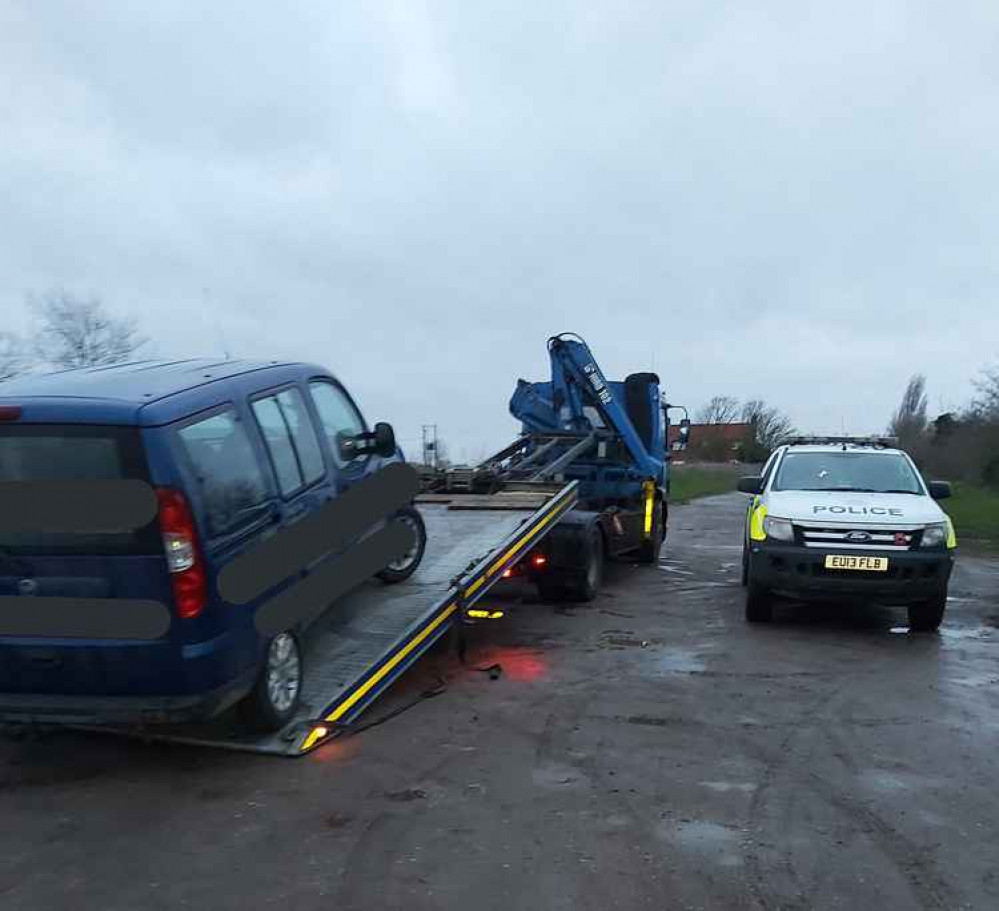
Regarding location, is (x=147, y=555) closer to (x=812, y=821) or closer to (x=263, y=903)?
(x=263, y=903)

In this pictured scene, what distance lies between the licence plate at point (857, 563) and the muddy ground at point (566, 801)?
1.02 m

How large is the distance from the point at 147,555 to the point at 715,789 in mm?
3078

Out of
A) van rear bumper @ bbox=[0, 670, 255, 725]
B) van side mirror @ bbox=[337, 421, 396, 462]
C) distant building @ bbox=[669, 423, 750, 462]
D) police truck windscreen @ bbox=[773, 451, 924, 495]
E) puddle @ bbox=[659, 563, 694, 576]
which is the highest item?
van side mirror @ bbox=[337, 421, 396, 462]

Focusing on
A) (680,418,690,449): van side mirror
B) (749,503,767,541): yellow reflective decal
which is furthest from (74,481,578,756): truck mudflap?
(680,418,690,449): van side mirror

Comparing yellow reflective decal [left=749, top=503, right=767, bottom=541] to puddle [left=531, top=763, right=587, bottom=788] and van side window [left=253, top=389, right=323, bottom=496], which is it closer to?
puddle [left=531, top=763, right=587, bottom=788]

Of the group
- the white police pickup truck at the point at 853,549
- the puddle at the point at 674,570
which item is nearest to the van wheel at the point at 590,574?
the white police pickup truck at the point at 853,549

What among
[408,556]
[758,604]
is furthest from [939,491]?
[408,556]

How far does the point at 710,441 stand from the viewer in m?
65.3

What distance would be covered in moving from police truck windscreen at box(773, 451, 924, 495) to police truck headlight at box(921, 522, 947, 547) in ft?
3.34

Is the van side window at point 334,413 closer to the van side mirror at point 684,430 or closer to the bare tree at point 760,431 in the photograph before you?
the van side mirror at point 684,430

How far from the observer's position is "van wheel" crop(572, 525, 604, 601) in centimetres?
1012

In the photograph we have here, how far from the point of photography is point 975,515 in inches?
961

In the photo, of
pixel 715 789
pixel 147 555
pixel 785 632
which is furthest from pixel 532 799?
pixel 785 632

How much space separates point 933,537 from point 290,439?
5957 mm
